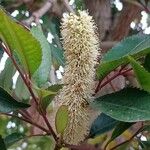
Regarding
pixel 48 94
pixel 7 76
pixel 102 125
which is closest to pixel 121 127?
pixel 102 125

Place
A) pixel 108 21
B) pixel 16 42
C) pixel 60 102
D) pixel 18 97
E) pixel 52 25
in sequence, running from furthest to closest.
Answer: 1. pixel 52 25
2. pixel 108 21
3. pixel 18 97
4. pixel 60 102
5. pixel 16 42

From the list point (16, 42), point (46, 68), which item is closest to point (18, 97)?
point (46, 68)

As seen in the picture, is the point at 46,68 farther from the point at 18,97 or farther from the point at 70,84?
the point at 18,97

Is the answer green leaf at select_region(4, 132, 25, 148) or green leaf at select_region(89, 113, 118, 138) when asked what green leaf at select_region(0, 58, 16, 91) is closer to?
green leaf at select_region(4, 132, 25, 148)

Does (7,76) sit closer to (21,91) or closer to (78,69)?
(21,91)

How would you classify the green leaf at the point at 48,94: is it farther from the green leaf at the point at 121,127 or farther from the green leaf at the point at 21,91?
the green leaf at the point at 21,91
